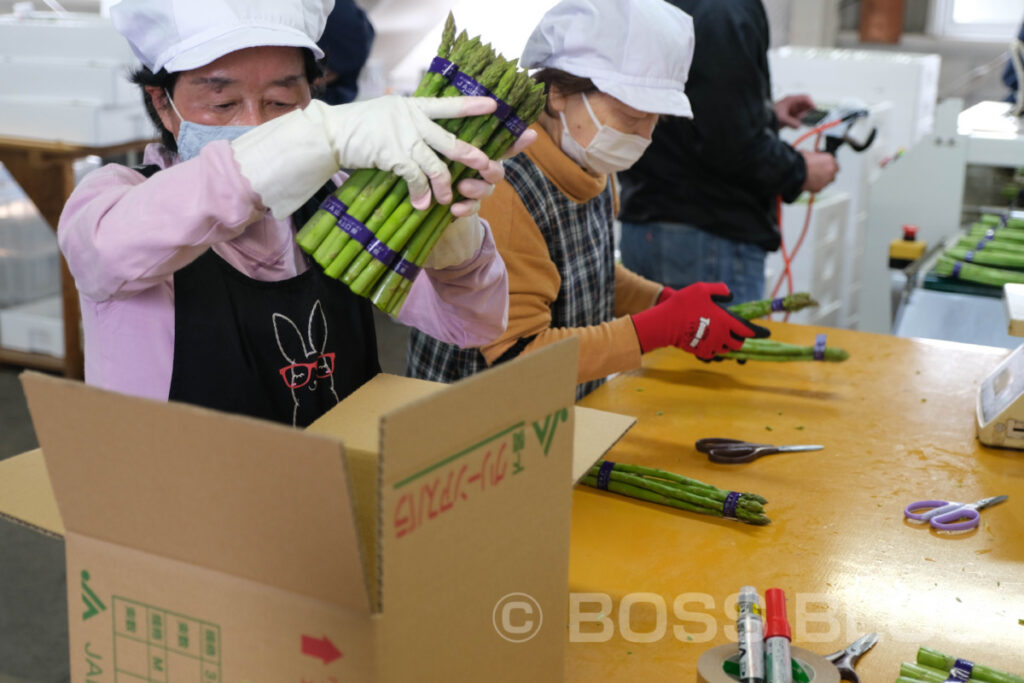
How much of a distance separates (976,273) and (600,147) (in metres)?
1.56

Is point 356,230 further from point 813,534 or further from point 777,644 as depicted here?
point 813,534

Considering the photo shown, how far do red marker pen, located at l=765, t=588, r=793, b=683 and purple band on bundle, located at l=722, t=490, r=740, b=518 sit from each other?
1.57 ft

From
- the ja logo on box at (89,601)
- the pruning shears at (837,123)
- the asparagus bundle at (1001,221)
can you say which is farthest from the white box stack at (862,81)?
the ja logo on box at (89,601)

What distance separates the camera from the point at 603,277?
2340mm

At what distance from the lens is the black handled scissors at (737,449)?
187 cm

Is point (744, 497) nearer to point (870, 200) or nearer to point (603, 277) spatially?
point (603, 277)

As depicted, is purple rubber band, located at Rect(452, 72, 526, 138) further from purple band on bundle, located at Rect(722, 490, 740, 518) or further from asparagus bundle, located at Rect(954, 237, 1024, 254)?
asparagus bundle, located at Rect(954, 237, 1024, 254)

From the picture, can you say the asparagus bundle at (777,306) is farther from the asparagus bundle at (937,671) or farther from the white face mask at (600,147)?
the asparagus bundle at (937,671)

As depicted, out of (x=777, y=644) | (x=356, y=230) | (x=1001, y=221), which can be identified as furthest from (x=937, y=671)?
(x=1001, y=221)

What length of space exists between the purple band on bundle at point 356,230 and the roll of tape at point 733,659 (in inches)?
26.7

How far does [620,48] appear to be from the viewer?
2.03m

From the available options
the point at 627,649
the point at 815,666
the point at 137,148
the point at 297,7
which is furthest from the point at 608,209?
the point at 137,148

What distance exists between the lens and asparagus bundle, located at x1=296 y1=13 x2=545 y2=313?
1334 mm

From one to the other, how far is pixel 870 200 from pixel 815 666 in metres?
3.46
